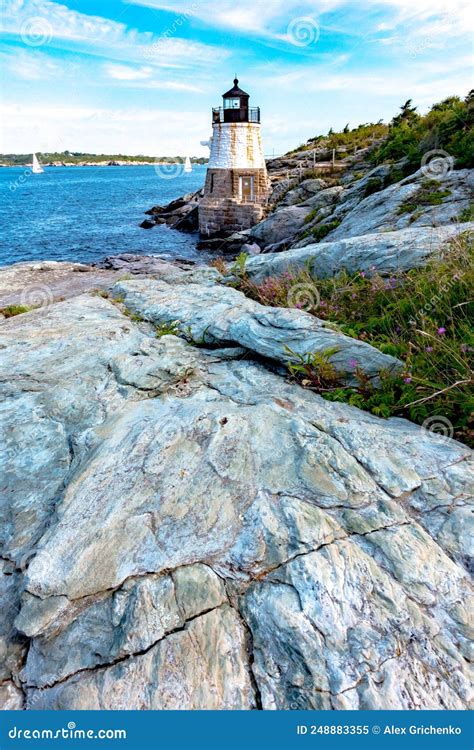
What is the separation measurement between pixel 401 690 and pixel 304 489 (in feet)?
4.82

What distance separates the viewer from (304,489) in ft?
11.9

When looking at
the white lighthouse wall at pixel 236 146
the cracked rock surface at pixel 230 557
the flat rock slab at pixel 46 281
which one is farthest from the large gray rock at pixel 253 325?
the white lighthouse wall at pixel 236 146

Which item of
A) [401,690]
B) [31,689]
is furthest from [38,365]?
[401,690]

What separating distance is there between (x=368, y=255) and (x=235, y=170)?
119 feet

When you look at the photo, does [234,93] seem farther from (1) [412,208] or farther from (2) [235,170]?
(1) [412,208]

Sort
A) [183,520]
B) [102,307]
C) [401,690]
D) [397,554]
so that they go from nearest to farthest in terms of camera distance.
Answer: [401,690]
[397,554]
[183,520]
[102,307]

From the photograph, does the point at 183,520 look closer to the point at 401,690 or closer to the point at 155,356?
the point at 401,690

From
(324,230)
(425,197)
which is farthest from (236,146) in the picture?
(425,197)

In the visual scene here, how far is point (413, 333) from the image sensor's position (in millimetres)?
5691

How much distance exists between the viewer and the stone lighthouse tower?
39.5 m

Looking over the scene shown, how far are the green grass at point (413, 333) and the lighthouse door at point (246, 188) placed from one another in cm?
3611

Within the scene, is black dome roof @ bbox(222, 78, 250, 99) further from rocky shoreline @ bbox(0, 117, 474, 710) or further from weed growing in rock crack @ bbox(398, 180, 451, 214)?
rocky shoreline @ bbox(0, 117, 474, 710)

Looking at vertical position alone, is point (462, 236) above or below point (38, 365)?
above

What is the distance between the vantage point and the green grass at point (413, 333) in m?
4.54
